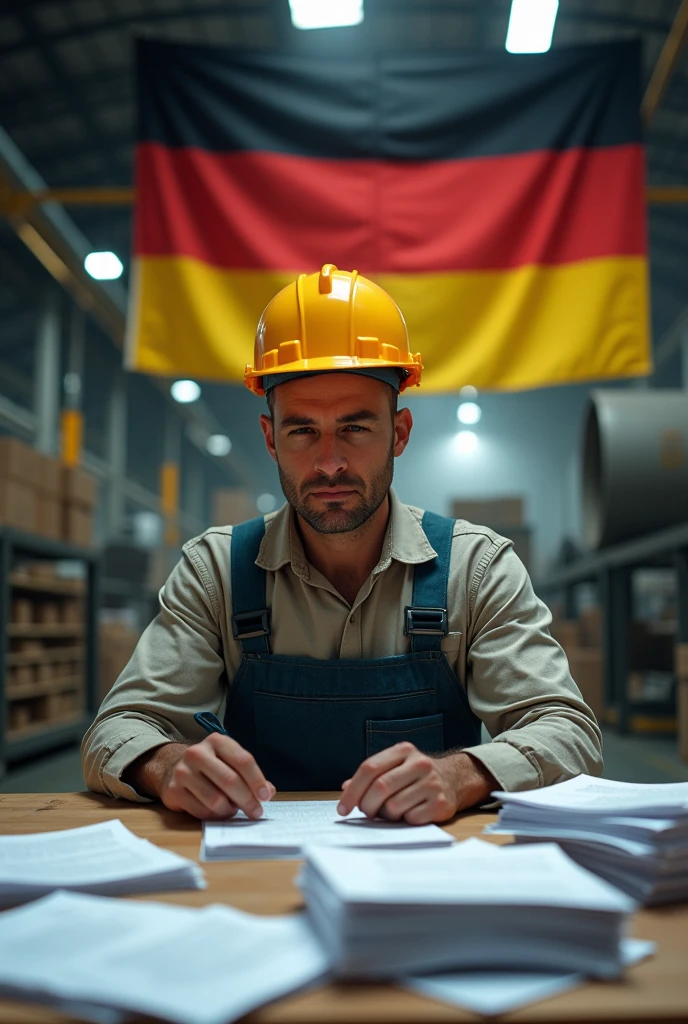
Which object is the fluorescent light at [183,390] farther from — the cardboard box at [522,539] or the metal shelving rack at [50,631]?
the metal shelving rack at [50,631]

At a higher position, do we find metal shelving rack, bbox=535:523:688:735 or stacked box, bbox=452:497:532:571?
stacked box, bbox=452:497:532:571

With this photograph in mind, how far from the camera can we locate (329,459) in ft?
5.30

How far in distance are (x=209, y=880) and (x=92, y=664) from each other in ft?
17.7

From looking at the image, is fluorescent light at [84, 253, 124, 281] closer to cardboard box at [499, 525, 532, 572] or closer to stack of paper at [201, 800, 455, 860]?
cardboard box at [499, 525, 532, 572]

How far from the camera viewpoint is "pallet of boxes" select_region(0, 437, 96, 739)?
4812 millimetres

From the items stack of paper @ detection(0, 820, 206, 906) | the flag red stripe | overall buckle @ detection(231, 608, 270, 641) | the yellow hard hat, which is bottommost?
stack of paper @ detection(0, 820, 206, 906)

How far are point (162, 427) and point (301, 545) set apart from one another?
1310 cm

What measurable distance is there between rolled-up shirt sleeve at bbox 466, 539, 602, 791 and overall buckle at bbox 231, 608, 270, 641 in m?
0.38

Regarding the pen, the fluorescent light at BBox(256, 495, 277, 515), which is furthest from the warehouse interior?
the fluorescent light at BBox(256, 495, 277, 515)

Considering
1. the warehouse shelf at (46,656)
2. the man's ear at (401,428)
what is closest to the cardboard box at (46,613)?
the warehouse shelf at (46,656)

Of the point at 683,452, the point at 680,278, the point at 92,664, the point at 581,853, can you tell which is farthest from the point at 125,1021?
the point at 680,278

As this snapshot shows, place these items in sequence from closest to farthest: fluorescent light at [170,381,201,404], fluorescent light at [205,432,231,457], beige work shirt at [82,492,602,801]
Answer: beige work shirt at [82,492,602,801]
fluorescent light at [170,381,201,404]
fluorescent light at [205,432,231,457]

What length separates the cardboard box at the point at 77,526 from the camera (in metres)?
5.62

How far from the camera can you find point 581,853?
36.8 inches
